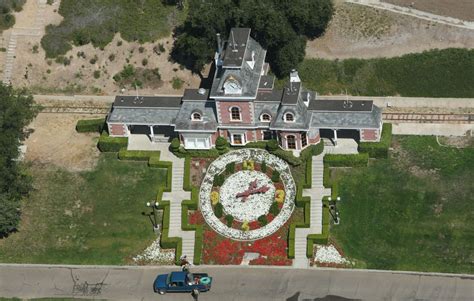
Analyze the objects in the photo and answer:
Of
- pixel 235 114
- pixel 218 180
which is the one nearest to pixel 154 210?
pixel 218 180

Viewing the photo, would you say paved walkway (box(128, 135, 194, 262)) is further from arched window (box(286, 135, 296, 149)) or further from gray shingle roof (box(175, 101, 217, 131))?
arched window (box(286, 135, 296, 149))

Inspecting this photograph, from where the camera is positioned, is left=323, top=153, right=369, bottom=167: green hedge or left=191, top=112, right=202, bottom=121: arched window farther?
left=191, top=112, right=202, bottom=121: arched window

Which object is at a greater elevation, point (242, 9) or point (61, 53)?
point (242, 9)

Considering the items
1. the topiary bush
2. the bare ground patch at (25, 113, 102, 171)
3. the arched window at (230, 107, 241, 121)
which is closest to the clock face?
the arched window at (230, 107, 241, 121)

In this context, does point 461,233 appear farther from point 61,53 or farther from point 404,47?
point 61,53

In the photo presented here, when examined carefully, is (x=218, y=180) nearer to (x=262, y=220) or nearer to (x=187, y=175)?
(x=187, y=175)

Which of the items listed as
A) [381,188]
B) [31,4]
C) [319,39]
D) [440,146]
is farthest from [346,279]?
[31,4]
